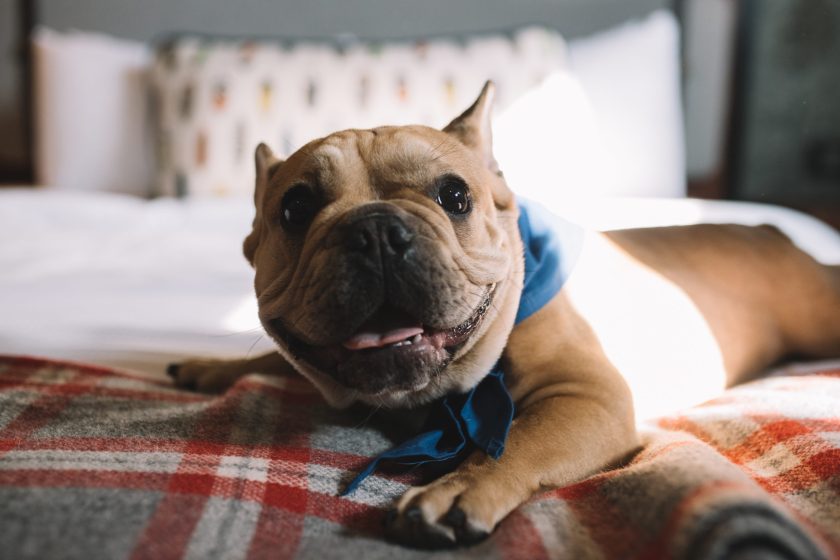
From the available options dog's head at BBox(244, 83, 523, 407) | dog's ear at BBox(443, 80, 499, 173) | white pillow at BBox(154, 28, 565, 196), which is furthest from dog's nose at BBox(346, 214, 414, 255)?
white pillow at BBox(154, 28, 565, 196)

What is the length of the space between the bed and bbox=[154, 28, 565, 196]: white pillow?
60 centimetres

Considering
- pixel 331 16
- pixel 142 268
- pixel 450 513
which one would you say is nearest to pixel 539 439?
pixel 450 513

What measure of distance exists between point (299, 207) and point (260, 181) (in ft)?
0.89

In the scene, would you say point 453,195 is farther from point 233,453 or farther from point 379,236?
point 233,453

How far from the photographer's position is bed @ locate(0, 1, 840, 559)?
0.69 meters

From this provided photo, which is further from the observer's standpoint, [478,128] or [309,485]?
[478,128]

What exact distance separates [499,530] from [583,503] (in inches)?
4.3

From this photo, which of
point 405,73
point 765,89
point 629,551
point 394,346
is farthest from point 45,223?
point 765,89

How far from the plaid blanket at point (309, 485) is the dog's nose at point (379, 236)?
0.97 feet

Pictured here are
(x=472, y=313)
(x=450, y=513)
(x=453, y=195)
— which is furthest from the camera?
(x=453, y=195)

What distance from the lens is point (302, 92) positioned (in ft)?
8.63

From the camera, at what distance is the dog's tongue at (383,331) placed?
95cm

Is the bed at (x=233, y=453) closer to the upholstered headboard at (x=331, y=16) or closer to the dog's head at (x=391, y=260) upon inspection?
the dog's head at (x=391, y=260)

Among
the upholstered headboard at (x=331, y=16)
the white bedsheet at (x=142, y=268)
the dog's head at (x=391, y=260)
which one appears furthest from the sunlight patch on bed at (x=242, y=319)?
the upholstered headboard at (x=331, y=16)
